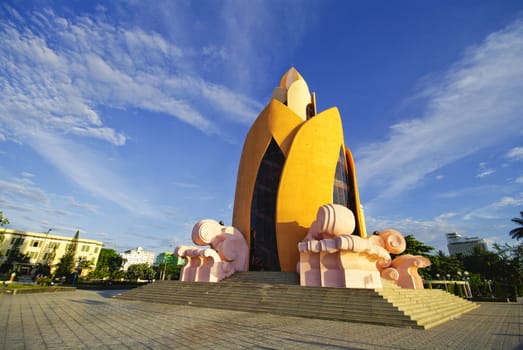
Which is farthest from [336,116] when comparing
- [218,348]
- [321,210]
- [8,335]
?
[8,335]

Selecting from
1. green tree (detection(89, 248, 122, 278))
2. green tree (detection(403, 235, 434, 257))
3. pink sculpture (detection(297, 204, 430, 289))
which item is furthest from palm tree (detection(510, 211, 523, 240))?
green tree (detection(89, 248, 122, 278))

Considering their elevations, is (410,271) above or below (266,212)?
below

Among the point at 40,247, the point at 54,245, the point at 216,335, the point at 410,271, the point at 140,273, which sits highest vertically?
the point at 54,245

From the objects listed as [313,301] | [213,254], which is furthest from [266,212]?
[313,301]

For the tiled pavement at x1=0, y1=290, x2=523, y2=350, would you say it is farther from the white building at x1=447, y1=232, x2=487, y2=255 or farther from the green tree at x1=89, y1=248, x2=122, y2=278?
the white building at x1=447, y1=232, x2=487, y2=255

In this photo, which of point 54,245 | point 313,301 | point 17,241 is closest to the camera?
point 313,301

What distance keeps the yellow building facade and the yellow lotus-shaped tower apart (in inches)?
1506

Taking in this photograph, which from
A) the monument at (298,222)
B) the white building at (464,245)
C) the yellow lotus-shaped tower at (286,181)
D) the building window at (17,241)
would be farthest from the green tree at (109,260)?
the white building at (464,245)

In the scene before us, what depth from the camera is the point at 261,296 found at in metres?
10.2

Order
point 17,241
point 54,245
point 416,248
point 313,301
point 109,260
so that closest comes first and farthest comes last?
point 313,301
point 416,248
point 17,241
point 54,245
point 109,260

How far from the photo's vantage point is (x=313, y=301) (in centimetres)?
888

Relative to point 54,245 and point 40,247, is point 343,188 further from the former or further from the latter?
point 40,247

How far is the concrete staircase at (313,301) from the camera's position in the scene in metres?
7.37

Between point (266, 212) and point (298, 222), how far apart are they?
2.70 meters
